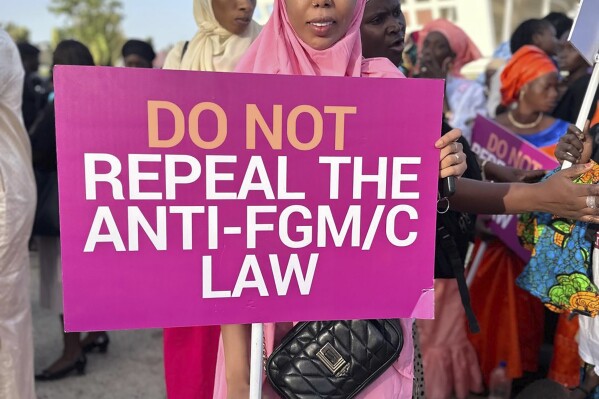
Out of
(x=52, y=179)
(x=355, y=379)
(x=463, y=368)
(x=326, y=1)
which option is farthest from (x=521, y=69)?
(x=52, y=179)

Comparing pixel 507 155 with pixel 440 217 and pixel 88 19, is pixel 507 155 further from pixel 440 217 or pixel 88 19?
pixel 88 19

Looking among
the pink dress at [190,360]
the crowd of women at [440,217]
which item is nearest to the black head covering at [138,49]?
the crowd of women at [440,217]

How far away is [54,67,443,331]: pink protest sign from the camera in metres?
1.11

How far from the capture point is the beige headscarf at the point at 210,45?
93.1 inches

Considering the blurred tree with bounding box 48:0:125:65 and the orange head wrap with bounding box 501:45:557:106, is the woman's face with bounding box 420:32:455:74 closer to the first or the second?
the orange head wrap with bounding box 501:45:557:106

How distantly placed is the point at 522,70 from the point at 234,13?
1900 millimetres

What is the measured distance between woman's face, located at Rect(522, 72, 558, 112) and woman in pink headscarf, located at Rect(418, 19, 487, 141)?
→ 2.49 feet

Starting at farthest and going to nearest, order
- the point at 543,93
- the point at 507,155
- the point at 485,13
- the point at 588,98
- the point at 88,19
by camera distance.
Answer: the point at 88,19 → the point at 485,13 → the point at 543,93 → the point at 507,155 → the point at 588,98

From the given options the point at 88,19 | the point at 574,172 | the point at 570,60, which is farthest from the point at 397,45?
the point at 88,19

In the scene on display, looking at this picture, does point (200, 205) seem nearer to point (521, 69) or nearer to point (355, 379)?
point (355, 379)

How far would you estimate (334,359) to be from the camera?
135 centimetres

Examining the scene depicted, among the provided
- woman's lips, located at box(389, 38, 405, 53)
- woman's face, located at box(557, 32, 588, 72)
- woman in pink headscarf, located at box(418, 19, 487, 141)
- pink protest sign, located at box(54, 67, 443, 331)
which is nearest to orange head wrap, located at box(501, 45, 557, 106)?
woman's face, located at box(557, 32, 588, 72)

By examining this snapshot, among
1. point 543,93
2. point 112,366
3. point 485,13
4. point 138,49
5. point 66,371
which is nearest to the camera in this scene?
point 543,93

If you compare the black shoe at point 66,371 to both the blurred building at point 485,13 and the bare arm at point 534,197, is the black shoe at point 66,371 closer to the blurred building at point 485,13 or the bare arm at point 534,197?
the bare arm at point 534,197
